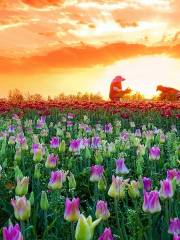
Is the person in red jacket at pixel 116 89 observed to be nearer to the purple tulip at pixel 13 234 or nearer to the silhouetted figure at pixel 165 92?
the silhouetted figure at pixel 165 92

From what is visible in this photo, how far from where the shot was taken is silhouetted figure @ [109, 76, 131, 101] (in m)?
29.9

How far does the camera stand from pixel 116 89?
101 ft

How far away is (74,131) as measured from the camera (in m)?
10.2

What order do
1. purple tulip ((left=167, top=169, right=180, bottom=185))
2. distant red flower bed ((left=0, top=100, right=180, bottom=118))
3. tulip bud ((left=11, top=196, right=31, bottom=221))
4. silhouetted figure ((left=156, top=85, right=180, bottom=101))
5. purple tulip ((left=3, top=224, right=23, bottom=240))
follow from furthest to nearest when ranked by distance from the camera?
silhouetted figure ((left=156, top=85, right=180, bottom=101)) < distant red flower bed ((left=0, top=100, right=180, bottom=118)) < purple tulip ((left=167, top=169, right=180, bottom=185)) < tulip bud ((left=11, top=196, right=31, bottom=221)) < purple tulip ((left=3, top=224, right=23, bottom=240))

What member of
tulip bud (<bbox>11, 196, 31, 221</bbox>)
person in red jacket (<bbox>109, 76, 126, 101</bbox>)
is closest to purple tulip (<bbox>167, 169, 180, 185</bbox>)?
tulip bud (<bbox>11, 196, 31, 221</bbox>)

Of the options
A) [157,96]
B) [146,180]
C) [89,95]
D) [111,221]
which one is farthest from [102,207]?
[157,96]

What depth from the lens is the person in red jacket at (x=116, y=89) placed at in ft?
98.3

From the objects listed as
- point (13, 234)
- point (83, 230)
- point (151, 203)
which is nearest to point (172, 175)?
point (151, 203)

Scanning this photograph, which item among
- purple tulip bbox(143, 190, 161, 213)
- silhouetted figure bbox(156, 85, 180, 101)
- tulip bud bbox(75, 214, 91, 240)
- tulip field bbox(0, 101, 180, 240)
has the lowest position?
tulip field bbox(0, 101, 180, 240)

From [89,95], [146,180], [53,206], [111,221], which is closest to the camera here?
[146,180]

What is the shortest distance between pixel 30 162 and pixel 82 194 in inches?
53.0

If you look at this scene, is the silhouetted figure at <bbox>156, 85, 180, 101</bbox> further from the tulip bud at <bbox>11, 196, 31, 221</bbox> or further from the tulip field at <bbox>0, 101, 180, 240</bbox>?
the tulip bud at <bbox>11, 196, 31, 221</bbox>

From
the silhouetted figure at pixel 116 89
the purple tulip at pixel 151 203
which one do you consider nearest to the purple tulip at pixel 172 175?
the purple tulip at pixel 151 203

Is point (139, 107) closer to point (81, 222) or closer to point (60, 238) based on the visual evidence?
point (60, 238)
